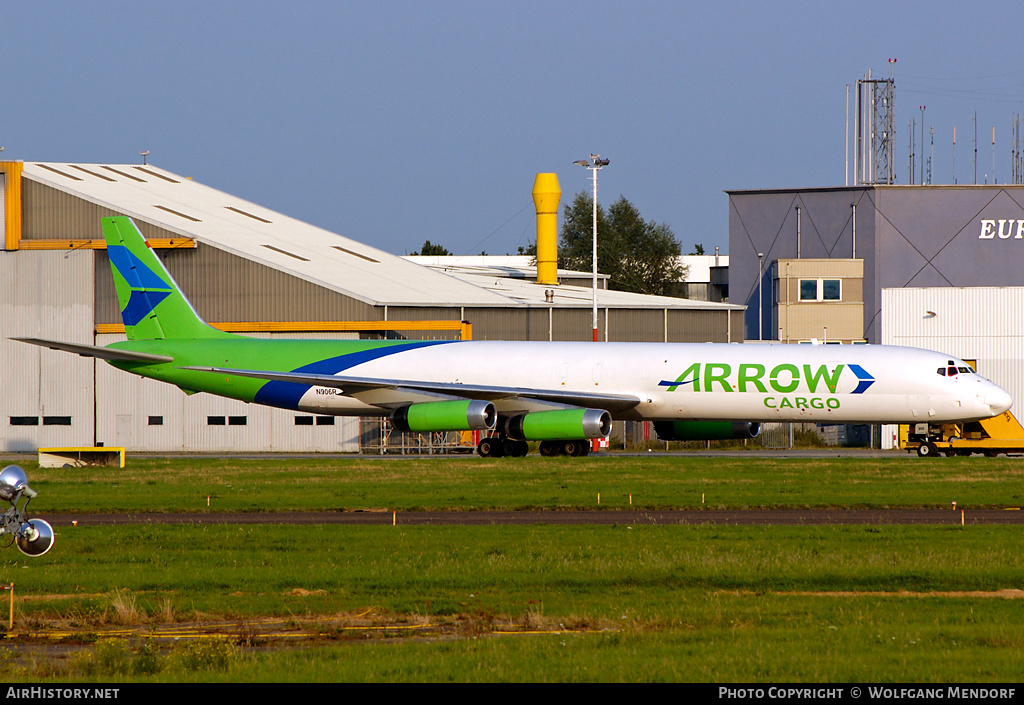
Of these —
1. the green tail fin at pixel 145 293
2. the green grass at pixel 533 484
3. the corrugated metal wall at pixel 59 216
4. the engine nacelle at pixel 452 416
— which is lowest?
the green grass at pixel 533 484

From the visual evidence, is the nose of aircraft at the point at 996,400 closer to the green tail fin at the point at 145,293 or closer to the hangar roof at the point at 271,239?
the hangar roof at the point at 271,239

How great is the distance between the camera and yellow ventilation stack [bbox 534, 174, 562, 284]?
87312 mm

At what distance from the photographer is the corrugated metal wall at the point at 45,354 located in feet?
188

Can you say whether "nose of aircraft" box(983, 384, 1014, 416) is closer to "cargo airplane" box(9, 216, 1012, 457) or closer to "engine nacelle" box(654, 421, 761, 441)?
"cargo airplane" box(9, 216, 1012, 457)

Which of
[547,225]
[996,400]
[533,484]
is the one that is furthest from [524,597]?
[547,225]

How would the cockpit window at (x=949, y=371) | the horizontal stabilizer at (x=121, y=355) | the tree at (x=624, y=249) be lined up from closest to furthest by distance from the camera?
the cockpit window at (x=949, y=371) < the horizontal stabilizer at (x=121, y=355) < the tree at (x=624, y=249)

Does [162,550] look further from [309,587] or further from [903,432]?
[903,432]

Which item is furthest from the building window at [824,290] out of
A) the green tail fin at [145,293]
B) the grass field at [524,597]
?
the grass field at [524,597]

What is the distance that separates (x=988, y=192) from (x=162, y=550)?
66.4 meters

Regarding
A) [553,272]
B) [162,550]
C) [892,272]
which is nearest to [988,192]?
[892,272]

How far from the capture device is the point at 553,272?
87375mm

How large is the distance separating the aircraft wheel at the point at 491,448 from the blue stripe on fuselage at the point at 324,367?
4.40 m

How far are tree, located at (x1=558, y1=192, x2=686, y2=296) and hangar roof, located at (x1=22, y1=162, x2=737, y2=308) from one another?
211 feet

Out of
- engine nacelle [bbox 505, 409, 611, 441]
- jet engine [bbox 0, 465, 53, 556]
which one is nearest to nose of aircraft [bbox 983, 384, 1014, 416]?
engine nacelle [bbox 505, 409, 611, 441]
